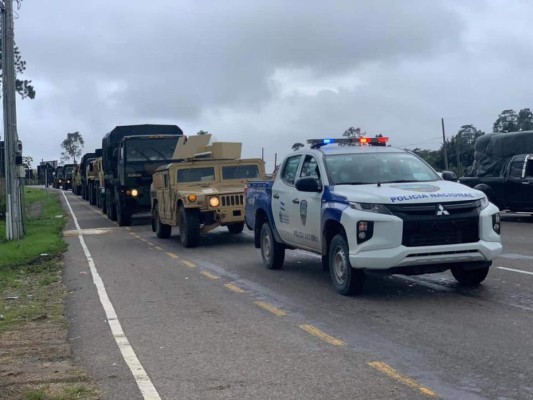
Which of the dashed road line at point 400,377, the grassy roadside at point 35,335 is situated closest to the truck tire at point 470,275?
the dashed road line at point 400,377

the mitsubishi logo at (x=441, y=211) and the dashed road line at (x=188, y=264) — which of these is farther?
the dashed road line at (x=188, y=264)

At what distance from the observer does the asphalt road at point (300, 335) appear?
6066mm

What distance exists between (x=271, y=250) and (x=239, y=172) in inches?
244

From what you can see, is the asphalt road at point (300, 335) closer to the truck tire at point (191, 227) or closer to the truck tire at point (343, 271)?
the truck tire at point (343, 271)

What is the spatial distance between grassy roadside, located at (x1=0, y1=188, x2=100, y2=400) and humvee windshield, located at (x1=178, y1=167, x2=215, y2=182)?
364cm

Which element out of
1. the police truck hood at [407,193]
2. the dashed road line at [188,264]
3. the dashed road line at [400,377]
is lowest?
the dashed road line at [188,264]

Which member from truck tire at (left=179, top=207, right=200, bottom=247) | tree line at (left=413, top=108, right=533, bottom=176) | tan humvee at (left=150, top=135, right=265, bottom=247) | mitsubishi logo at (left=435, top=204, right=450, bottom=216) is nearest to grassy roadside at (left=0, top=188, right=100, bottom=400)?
truck tire at (left=179, top=207, right=200, bottom=247)

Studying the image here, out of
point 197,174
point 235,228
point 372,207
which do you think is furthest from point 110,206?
point 372,207

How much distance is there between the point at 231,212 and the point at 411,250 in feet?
28.4

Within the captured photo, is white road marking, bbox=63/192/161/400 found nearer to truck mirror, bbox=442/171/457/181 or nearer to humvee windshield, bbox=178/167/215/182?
truck mirror, bbox=442/171/457/181

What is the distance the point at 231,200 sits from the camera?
17406 millimetres

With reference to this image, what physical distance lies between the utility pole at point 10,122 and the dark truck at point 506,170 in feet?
44.2

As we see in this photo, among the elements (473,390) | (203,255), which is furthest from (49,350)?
(203,255)

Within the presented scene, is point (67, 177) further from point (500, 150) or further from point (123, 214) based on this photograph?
point (500, 150)
